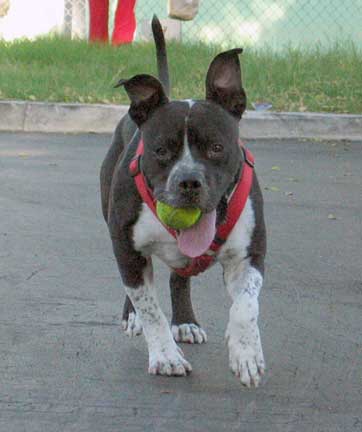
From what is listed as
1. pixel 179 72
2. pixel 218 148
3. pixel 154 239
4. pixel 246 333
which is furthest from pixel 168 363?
pixel 179 72

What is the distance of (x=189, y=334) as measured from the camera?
5.33 metres

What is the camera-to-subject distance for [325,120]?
1206 centimetres

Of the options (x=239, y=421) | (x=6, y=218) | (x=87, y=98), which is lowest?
(x=87, y=98)

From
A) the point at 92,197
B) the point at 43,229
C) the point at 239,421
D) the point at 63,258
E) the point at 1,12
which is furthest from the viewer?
the point at 1,12

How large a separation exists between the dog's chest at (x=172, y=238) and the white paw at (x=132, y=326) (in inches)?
23.1

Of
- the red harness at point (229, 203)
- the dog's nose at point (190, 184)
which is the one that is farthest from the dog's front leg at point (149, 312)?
the dog's nose at point (190, 184)

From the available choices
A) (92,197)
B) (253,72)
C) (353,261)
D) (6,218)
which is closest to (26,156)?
(92,197)

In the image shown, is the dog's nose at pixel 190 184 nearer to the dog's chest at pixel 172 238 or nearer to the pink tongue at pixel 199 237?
the pink tongue at pixel 199 237

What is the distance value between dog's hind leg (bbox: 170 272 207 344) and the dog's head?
2.98 feet

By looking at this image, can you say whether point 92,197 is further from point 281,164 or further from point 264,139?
point 264,139

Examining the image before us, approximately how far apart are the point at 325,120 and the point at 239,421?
8109mm

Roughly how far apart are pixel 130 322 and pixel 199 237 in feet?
2.98

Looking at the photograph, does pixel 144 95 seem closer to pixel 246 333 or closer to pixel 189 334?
pixel 246 333

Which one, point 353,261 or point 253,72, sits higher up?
point 353,261
